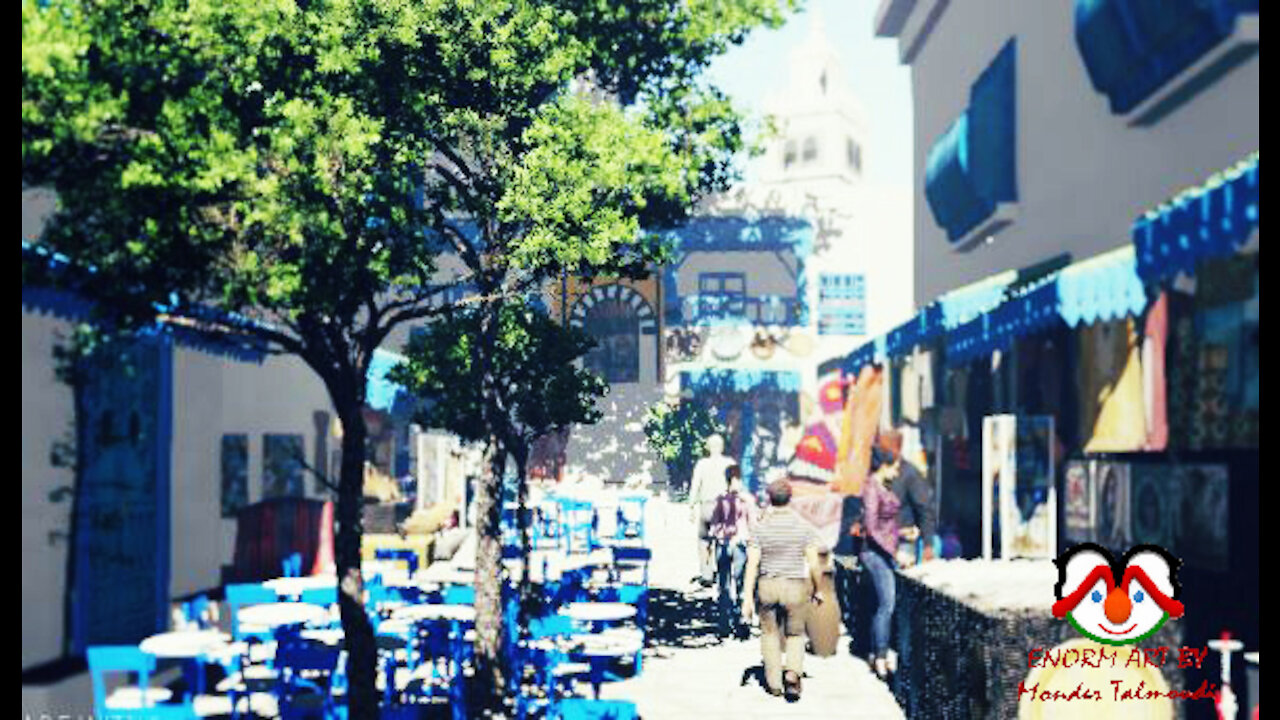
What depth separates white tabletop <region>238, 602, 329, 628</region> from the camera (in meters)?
11.7

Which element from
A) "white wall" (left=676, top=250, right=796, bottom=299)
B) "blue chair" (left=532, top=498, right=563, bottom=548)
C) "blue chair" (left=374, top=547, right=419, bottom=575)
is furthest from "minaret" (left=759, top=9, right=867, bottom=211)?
"blue chair" (left=374, top=547, right=419, bottom=575)

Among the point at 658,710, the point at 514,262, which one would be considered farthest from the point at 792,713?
the point at 514,262

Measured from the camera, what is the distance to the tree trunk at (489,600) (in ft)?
39.5

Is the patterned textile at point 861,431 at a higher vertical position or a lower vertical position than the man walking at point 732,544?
higher

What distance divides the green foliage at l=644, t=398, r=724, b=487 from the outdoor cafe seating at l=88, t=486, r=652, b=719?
22921 mm

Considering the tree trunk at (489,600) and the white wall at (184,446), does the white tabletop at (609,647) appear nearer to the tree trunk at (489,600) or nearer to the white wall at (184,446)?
the tree trunk at (489,600)

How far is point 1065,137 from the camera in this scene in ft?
56.3

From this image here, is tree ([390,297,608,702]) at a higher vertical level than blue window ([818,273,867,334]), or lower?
lower

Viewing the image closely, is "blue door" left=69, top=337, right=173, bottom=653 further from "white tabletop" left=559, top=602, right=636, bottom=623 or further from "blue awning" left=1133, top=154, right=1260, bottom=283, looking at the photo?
"blue awning" left=1133, top=154, right=1260, bottom=283

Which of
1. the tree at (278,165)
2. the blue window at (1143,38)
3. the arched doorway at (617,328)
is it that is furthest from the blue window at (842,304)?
the tree at (278,165)

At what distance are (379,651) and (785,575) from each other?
4.02 metres

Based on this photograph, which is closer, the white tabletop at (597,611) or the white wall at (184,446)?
the white wall at (184,446)

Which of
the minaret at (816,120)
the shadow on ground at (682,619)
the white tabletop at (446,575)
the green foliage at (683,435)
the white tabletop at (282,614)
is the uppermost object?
the minaret at (816,120)

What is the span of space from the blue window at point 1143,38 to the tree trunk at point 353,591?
25.0 ft
